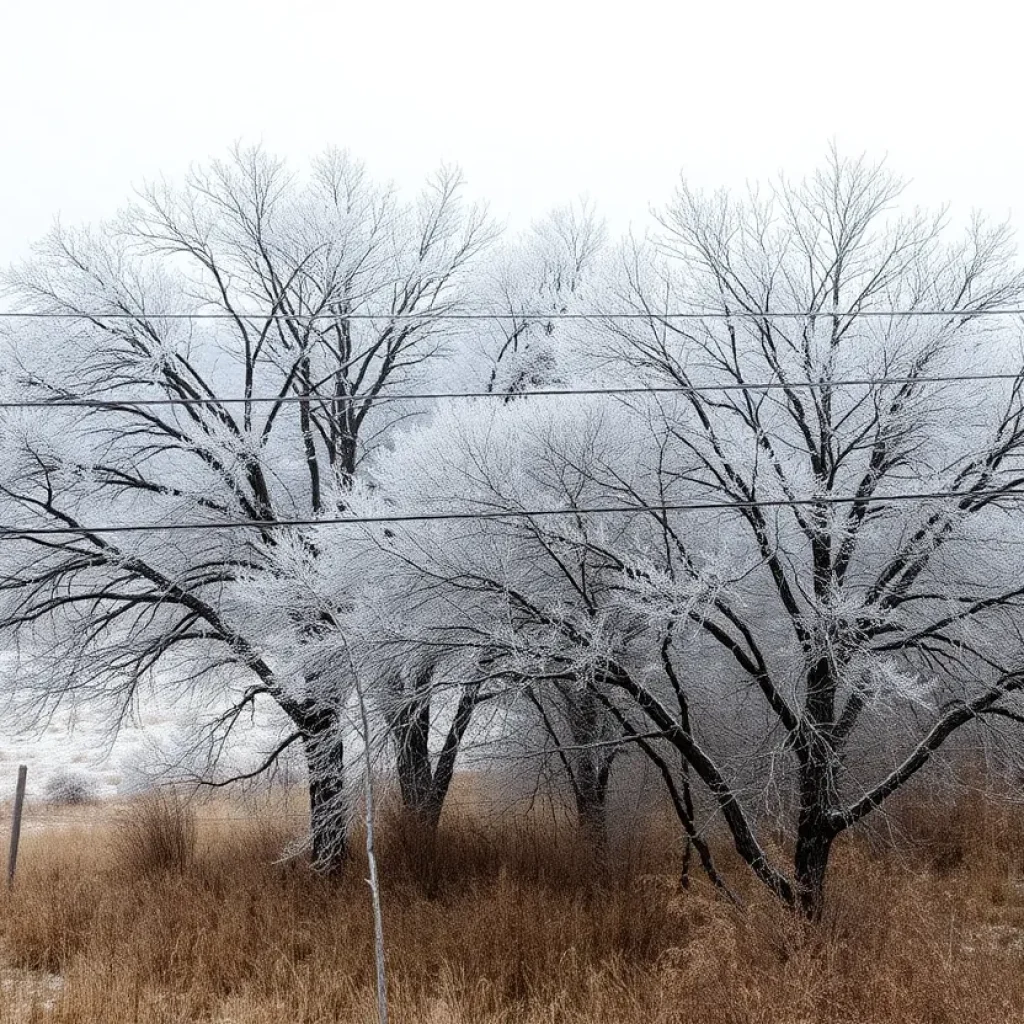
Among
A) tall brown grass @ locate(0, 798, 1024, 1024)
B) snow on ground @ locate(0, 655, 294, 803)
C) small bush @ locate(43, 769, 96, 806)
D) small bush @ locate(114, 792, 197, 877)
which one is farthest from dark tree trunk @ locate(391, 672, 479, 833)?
small bush @ locate(43, 769, 96, 806)

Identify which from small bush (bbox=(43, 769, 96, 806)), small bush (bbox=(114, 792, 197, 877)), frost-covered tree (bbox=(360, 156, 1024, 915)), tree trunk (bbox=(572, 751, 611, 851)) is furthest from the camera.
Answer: small bush (bbox=(43, 769, 96, 806))

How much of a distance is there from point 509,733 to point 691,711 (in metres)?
2.07

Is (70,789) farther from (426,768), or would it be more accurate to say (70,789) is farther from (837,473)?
(837,473)

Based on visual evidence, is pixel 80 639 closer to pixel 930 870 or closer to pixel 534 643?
pixel 534 643

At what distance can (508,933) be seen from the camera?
8664 mm

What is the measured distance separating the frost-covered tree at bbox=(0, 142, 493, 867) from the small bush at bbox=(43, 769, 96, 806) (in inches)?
444

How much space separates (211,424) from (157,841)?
531cm

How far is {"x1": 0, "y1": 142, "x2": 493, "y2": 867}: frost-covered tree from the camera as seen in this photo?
11.1 metres

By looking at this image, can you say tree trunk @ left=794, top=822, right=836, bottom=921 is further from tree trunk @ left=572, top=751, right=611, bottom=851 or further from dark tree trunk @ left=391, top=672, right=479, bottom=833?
dark tree trunk @ left=391, top=672, right=479, bottom=833

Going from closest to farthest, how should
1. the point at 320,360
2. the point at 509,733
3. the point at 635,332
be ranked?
the point at 635,332
the point at 509,733
the point at 320,360

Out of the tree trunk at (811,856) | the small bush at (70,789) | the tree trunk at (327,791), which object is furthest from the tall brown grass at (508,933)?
the small bush at (70,789)

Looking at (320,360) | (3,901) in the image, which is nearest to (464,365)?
(320,360)

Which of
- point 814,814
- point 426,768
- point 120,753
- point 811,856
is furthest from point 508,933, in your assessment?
point 120,753

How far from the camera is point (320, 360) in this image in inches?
568
